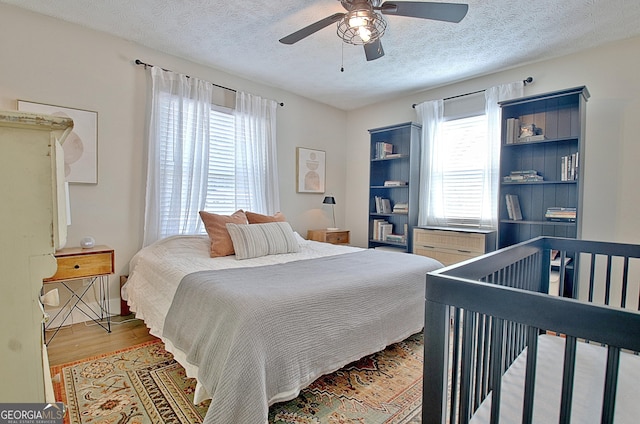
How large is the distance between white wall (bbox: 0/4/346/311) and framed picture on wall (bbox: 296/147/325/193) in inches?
56.5

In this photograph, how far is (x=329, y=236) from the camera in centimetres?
455

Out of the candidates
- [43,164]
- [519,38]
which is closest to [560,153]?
[519,38]

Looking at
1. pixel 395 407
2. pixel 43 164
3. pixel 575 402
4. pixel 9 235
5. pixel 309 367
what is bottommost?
pixel 395 407

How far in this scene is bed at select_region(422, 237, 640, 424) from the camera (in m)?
0.70

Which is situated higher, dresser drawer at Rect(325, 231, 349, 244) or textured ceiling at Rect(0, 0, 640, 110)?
textured ceiling at Rect(0, 0, 640, 110)

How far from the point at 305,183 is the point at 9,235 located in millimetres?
4130

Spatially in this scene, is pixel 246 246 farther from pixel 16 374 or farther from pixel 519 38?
pixel 519 38

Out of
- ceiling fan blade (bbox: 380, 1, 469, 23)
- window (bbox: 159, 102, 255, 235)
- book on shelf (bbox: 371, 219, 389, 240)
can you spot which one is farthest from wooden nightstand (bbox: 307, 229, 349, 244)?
ceiling fan blade (bbox: 380, 1, 469, 23)

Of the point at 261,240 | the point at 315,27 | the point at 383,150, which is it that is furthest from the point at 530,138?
the point at 261,240

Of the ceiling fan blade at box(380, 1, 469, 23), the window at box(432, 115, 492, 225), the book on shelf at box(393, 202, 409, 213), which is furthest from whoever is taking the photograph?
the book on shelf at box(393, 202, 409, 213)

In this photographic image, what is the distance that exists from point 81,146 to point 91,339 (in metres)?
1.66

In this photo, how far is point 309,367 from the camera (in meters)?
1.69

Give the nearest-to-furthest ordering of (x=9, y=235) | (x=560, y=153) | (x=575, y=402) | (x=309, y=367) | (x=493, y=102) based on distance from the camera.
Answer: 1. (x=9, y=235)
2. (x=575, y=402)
3. (x=309, y=367)
4. (x=560, y=153)
5. (x=493, y=102)

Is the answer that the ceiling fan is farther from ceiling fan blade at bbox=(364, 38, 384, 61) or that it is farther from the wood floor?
the wood floor
